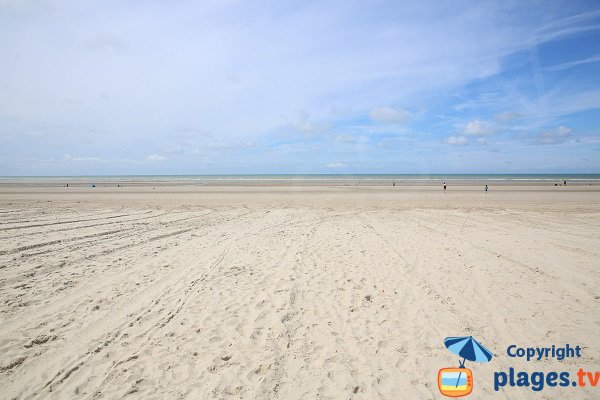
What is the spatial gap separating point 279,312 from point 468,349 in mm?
3402

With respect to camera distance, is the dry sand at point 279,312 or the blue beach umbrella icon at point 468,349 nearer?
the dry sand at point 279,312

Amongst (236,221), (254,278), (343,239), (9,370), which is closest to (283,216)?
(236,221)

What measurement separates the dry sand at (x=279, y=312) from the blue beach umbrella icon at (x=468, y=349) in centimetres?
14

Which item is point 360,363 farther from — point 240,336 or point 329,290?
point 329,290

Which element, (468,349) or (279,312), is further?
(279,312)

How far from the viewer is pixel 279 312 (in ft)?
19.8

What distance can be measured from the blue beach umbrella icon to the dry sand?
0.14 metres

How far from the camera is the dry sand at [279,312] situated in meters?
4.15

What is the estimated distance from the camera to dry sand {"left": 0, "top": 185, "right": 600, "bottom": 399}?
4152mm

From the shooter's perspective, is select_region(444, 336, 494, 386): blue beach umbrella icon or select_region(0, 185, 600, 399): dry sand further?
select_region(444, 336, 494, 386): blue beach umbrella icon

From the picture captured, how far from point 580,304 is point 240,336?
7024 mm

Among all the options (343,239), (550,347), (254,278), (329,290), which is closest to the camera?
(550,347)

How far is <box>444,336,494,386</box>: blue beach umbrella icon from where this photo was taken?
15.2 feet

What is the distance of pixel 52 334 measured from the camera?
5.16 meters
